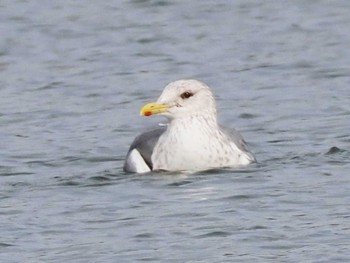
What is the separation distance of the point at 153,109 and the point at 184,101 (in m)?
0.53

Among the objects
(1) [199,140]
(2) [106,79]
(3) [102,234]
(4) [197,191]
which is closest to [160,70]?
(2) [106,79]

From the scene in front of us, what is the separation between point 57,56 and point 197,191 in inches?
312

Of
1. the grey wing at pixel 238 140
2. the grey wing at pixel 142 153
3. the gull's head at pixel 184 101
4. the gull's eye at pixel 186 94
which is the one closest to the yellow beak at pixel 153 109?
the gull's head at pixel 184 101

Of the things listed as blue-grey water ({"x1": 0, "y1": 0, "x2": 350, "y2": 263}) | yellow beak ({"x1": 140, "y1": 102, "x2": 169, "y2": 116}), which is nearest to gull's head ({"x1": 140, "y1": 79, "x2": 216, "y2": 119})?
yellow beak ({"x1": 140, "y1": 102, "x2": 169, "y2": 116})

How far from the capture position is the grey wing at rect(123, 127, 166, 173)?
15172 mm

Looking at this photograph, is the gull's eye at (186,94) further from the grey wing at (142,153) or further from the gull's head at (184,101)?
the grey wing at (142,153)

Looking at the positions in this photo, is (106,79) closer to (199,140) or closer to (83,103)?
(83,103)

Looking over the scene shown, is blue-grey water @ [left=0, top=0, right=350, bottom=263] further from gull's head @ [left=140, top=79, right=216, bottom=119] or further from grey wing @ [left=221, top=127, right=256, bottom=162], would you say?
gull's head @ [left=140, top=79, right=216, bottom=119]

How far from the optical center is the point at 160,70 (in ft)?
67.8

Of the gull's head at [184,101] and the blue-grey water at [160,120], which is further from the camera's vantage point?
the gull's head at [184,101]

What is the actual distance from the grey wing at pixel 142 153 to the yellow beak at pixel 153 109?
475mm

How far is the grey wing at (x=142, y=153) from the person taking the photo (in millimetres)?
15172

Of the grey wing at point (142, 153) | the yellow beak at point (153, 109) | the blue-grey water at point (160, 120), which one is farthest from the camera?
the grey wing at point (142, 153)

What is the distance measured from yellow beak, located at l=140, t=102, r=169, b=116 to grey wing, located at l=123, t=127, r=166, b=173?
475 millimetres
